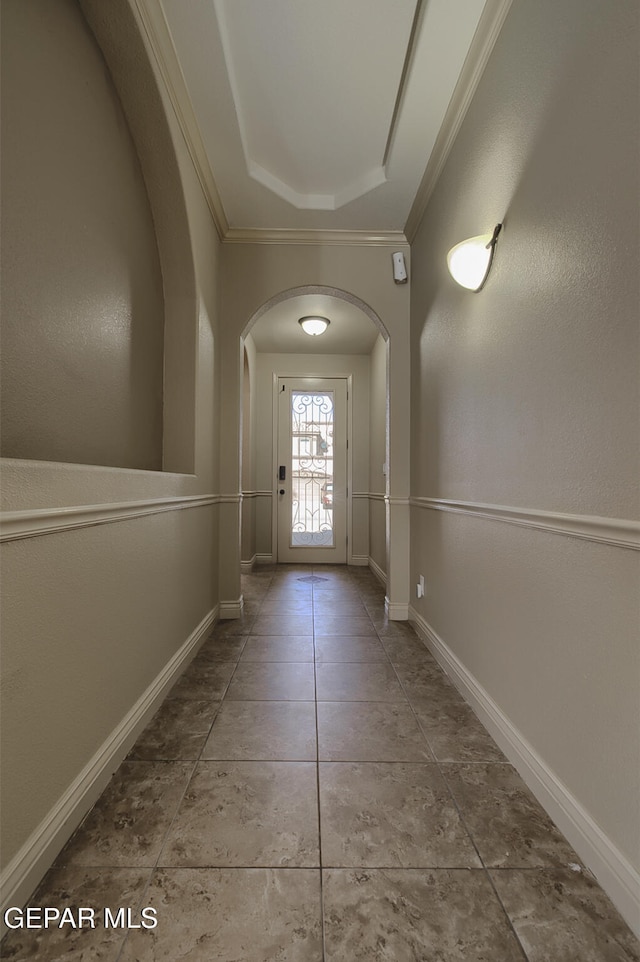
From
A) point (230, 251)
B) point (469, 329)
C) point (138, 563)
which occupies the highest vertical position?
point (230, 251)

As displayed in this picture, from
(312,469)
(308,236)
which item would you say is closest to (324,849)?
(308,236)

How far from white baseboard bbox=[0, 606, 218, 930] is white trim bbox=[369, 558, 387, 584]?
258 cm

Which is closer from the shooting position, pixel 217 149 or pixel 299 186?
pixel 217 149

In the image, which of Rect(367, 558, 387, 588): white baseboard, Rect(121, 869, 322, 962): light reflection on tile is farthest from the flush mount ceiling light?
Rect(121, 869, 322, 962): light reflection on tile

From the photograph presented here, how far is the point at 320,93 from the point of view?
1.89 m

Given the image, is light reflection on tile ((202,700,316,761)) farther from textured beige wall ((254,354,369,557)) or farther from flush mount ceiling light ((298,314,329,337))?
textured beige wall ((254,354,369,557))

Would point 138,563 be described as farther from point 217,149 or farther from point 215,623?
point 217,149

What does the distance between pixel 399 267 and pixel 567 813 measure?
9.24 feet

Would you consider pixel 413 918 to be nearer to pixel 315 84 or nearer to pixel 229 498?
pixel 229 498

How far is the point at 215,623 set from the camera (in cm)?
281

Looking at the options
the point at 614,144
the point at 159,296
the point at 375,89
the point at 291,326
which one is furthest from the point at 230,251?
the point at 614,144

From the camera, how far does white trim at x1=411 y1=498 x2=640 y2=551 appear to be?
912mm

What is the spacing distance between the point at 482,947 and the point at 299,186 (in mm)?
3114

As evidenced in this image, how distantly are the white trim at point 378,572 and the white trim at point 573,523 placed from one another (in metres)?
2.43
